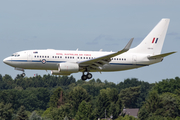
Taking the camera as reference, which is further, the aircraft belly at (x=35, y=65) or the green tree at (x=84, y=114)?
the green tree at (x=84, y=114)

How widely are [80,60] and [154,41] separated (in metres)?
15.0

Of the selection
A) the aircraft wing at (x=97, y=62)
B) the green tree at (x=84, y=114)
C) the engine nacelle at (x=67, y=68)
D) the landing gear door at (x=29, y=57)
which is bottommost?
the green tree at (x=84, y=114)

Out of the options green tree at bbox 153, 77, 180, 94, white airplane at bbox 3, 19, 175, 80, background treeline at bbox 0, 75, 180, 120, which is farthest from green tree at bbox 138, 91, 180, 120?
white airplane at bbox 3, 19, 175, 80

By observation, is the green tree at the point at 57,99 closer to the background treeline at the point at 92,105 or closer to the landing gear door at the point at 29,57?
the background treeline at the point at 92,105

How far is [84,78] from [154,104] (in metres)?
89.5

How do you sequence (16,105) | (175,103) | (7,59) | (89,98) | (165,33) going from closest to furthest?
1. (7,59)
2. (165,33)
3. (175,103)
4. (89,98)
5. (16,105)

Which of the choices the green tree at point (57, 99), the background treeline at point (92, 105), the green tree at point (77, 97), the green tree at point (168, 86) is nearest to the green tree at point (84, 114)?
the background treeline at point (92, 105)

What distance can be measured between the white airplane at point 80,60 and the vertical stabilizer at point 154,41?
43 centimetres

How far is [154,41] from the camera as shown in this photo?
70.5 meters

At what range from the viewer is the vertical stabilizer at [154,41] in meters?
69.3

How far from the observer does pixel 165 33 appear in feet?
235

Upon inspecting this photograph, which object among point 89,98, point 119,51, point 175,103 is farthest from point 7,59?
point 89,98

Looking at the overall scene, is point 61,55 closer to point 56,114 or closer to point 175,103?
point 56,114

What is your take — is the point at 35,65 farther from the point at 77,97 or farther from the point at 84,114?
the point at 77,97
